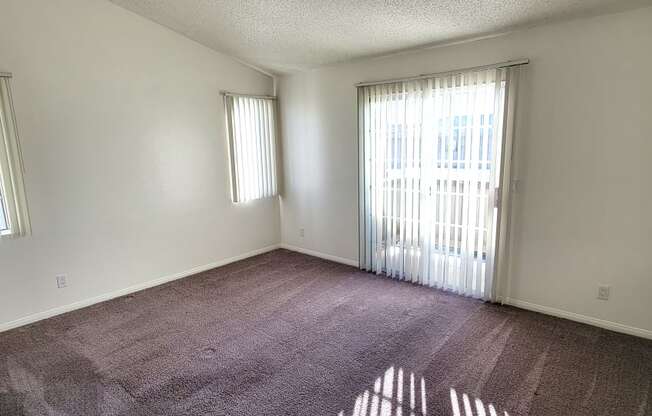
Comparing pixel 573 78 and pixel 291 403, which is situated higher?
pixel 573 78

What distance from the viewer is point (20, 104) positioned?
10.1 feet

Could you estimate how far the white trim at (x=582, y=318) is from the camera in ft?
9.23

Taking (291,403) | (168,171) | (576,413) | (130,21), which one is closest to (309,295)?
(291,403)

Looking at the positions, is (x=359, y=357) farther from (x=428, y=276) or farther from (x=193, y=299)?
(x=193, y=299)

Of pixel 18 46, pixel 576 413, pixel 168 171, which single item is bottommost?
pixel 576 413

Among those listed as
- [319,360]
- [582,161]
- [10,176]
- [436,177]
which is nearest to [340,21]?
[436,177]

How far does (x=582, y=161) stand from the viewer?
2.89 m

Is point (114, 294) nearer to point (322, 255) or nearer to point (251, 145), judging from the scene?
point (251, 145)

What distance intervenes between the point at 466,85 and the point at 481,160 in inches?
27.1

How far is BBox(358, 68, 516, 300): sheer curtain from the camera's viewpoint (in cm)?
326

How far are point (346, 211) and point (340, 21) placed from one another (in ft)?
7.10

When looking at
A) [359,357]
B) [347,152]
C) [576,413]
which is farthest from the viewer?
[347,152]

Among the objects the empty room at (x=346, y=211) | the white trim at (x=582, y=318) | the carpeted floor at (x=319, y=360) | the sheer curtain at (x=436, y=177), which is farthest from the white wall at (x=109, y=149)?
the white trim at (x=582, y=318)

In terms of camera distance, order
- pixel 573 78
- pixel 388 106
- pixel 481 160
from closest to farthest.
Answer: pixel 573 78 → pixel 481 160 → pixel 388 106
